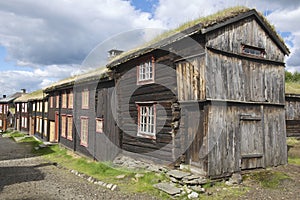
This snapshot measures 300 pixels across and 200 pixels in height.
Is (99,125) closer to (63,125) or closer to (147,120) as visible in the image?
(147,120)

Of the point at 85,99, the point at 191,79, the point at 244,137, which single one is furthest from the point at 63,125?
the point at 244,137

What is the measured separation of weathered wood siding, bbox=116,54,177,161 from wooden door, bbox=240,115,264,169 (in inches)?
109

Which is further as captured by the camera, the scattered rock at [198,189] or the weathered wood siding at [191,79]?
the weathered wood siding at [191,79]

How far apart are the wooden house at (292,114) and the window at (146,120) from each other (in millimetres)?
8783

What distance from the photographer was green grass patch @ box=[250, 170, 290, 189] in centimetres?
908

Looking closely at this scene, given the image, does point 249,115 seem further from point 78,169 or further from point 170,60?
point 78,169

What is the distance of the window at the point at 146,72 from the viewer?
11.8 metres

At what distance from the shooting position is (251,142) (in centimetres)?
1040

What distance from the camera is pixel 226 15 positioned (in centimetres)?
979

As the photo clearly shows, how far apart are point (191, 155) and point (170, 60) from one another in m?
3.91

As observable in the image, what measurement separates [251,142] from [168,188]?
401 centimetres

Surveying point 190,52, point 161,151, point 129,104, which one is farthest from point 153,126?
point 190,52

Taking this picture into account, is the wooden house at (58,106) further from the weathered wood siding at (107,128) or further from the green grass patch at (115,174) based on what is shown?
the weathered wood siding at (107,128)

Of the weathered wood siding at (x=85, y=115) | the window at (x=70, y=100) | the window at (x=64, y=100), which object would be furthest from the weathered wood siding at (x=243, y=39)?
the window at (x=64, y=100)
